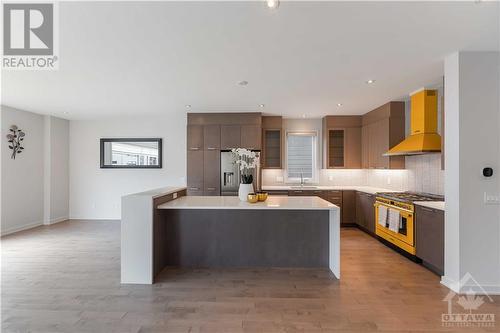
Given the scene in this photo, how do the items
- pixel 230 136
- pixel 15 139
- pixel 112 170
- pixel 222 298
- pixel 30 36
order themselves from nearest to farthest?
pixel 30 36, pixel 222 298, pixel 15 139, pixel 230 136, pixel 112 170

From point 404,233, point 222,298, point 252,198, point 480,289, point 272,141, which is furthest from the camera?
point 272,141

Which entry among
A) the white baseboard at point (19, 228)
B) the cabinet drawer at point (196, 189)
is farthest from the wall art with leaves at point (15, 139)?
the cabinet drawer at point (196, 189)

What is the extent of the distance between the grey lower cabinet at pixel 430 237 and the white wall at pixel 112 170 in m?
5.05

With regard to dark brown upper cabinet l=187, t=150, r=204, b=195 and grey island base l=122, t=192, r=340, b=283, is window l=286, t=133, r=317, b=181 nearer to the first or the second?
dark brown upper cabinet l=187, t=150, r=204, b=195

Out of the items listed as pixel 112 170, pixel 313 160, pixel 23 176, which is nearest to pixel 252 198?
pixel 313 160

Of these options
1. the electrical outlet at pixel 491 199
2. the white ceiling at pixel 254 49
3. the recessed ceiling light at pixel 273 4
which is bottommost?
the electrical outlet at pixel 491 199

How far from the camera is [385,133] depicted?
5254mm

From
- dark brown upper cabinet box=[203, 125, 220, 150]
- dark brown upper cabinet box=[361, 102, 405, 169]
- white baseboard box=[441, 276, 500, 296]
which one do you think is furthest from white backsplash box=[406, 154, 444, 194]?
dark brown upper cabinet box=[203, 125, 220, 150]

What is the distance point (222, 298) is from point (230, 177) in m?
3.39

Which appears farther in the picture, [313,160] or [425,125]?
[313,160]

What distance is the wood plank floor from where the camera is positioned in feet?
7.68

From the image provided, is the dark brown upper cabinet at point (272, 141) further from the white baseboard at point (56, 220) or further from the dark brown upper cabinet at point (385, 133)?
the white baseboard at point (56, 220)

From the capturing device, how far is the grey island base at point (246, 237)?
11.9ft

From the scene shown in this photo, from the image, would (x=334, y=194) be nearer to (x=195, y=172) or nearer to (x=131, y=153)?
(x=195, y=172)
